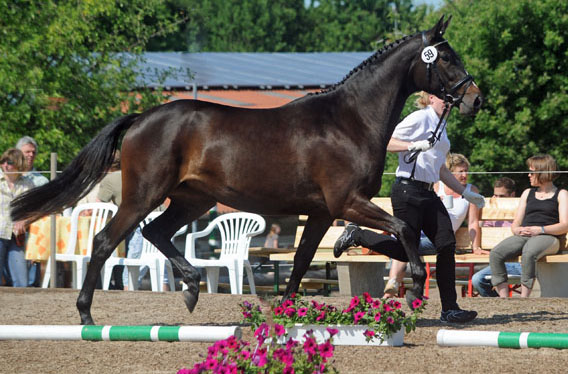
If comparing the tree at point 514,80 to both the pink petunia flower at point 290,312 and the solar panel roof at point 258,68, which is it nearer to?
the solar panel roof at point 258,68

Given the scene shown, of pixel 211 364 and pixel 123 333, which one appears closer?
pixel 211 364

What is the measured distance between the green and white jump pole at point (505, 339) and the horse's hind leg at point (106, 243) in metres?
2.43

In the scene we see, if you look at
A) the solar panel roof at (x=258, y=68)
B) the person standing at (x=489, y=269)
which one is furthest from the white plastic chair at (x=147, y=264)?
the solar panel roof at (x=258, y=68)

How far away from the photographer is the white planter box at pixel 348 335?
236 inches

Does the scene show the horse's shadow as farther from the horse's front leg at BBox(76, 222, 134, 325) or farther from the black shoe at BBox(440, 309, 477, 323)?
the horse's front leg at BBox(76, 222, 134, 325)

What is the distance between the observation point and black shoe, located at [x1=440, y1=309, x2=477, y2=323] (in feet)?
22.8

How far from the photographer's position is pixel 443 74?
6.67m

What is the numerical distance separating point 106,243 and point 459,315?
2654mm

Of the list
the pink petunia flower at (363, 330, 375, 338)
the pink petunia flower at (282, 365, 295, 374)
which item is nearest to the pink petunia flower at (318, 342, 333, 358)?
the pink petunia flower at (282, 365, 295, 374)

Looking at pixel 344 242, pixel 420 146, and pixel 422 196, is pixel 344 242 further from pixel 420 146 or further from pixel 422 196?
pixel 420 146

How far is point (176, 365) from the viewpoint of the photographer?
17.8ft

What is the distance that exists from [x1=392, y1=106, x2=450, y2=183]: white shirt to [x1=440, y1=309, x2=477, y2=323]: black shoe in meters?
1.00

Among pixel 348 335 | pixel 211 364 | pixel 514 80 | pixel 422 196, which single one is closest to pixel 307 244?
pixel 422 196

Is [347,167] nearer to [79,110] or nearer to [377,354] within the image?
[377,354]
